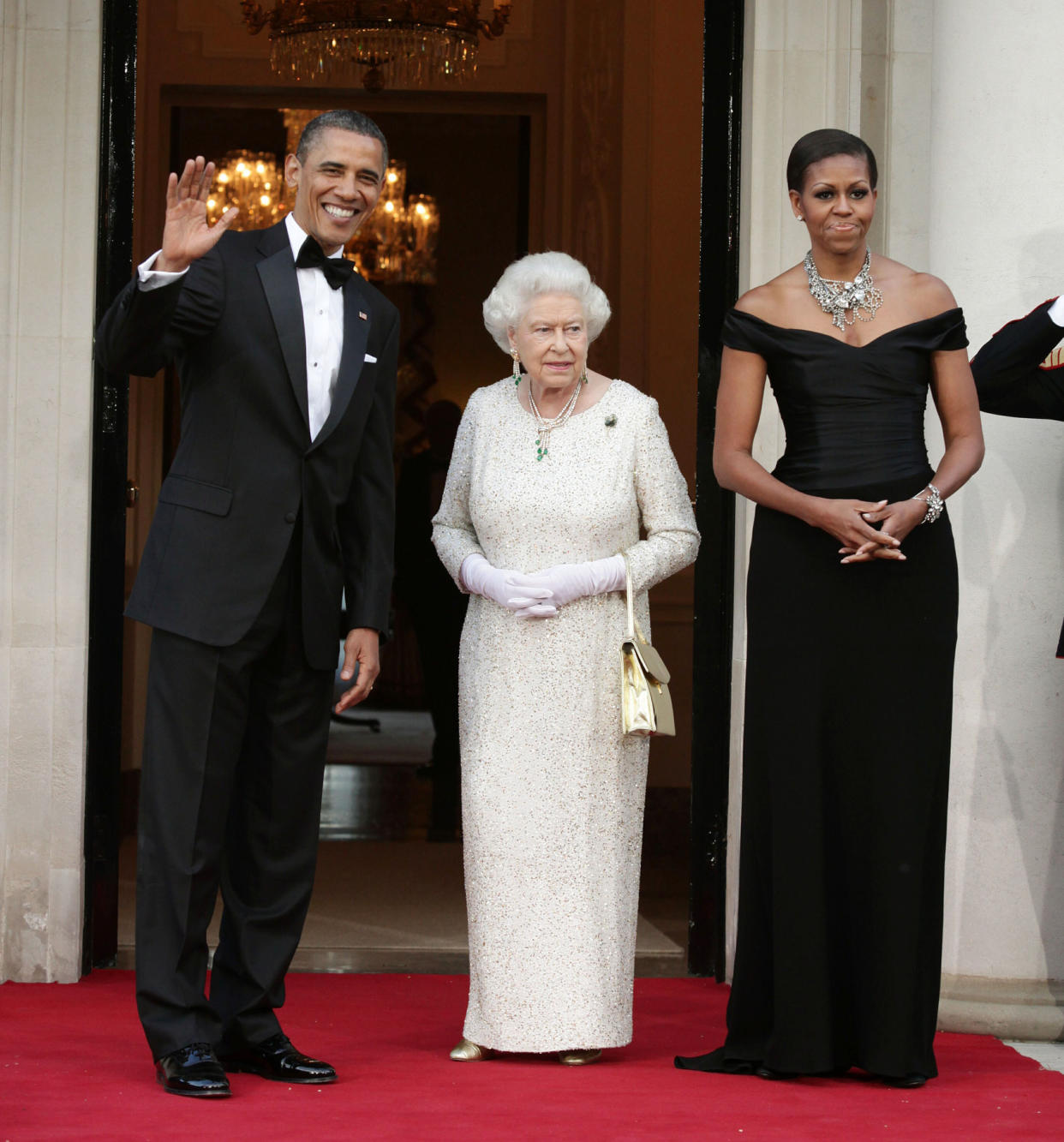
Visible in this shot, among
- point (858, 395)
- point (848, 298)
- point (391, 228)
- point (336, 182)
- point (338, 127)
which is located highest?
point (391, 228)

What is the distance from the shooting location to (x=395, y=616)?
12922 mm

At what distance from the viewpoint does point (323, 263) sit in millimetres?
3584

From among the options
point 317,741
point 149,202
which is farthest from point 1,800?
point 149,202

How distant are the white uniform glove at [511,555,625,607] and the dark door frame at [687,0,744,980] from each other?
3.67ft

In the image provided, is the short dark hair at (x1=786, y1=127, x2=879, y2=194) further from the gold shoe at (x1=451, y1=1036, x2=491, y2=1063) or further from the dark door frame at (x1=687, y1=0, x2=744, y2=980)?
the gold shoe at (x1=451, y1=1036, x2=491, y2=1063)

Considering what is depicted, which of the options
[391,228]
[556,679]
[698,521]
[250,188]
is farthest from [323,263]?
[391,228]

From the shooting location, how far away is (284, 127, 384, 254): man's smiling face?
3.50 m

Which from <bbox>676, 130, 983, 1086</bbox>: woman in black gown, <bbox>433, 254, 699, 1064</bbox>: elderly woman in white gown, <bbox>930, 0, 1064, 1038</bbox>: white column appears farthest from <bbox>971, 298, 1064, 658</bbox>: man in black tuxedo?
<bbox>433, 254, 699, 1064</bbox>: elderly woman in white gown

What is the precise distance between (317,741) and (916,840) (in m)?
1.27

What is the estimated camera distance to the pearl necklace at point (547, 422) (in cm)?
393

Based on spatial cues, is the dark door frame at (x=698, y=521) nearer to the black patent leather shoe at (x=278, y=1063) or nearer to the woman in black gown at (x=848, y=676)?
the woman in black gown at (x=848, y=676)

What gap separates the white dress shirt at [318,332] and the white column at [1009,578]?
169 centimetres

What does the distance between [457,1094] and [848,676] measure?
46.0 inches

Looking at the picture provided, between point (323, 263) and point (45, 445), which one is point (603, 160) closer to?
point (45, 445)
